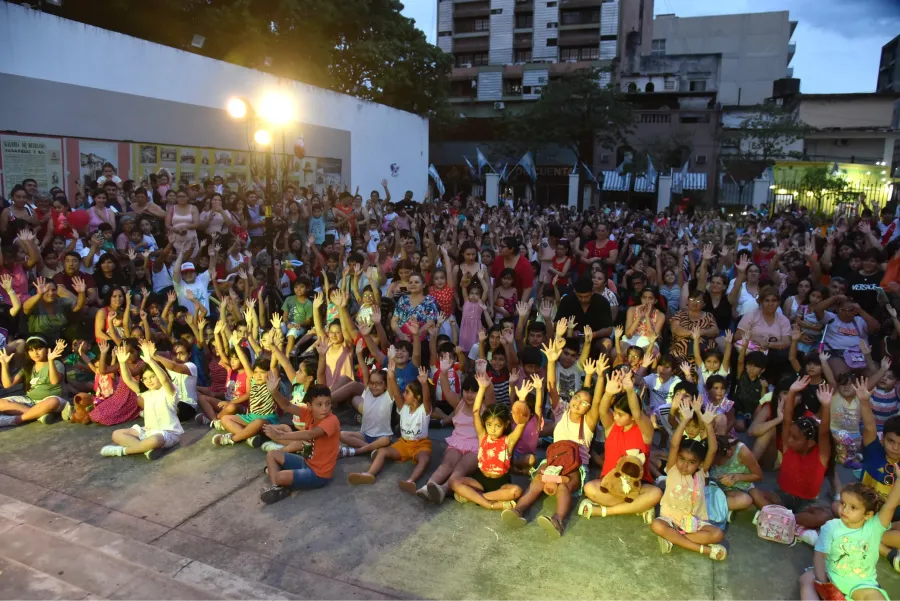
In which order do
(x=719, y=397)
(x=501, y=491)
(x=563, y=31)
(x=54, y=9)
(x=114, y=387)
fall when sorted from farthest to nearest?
(x=563, y=31) → (x=54, y=9) → (x=114, y=387) → (x=719, y=397) → (x=501, y=491)

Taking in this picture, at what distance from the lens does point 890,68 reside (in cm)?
4281

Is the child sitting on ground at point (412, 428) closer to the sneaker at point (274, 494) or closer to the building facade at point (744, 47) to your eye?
the sneaker at point (274, 494)

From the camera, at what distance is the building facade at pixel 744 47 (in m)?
50.1

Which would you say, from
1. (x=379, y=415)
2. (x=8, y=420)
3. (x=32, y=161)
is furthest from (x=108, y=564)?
(x=32, y=161)

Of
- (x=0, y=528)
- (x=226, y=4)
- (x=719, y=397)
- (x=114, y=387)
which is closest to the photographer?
(x=0, y=528)

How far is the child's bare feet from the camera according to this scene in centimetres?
550

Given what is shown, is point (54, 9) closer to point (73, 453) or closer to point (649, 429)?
point (73, 453)

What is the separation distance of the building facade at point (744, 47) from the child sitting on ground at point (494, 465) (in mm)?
50784

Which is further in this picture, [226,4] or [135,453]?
[226,4]

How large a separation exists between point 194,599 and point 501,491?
7.56ft

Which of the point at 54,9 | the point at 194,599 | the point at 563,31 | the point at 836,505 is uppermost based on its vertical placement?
the point at 563,31

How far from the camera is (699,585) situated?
420 cm

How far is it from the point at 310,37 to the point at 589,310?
736 inches

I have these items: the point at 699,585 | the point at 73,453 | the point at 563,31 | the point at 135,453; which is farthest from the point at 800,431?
the point at 563,31
